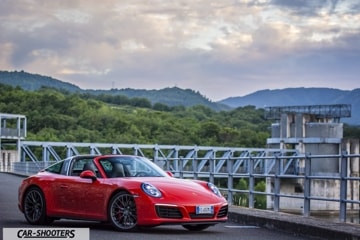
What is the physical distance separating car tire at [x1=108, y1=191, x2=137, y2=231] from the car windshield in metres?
0.58

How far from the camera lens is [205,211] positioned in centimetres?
1391

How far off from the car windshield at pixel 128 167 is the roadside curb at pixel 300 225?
92.6 inches

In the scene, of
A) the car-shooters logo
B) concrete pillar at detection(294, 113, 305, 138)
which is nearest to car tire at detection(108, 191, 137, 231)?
the car-shooters logo

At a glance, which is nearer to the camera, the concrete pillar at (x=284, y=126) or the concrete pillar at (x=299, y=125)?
the concrete pillar at (x=299, y=125)

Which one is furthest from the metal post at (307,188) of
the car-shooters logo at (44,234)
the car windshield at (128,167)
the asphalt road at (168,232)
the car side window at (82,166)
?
the car-shooters logo at (44,234)

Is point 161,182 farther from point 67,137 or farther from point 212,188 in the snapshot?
point 67,137

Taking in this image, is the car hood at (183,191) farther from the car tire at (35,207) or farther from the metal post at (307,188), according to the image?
the metal post at (307,188)

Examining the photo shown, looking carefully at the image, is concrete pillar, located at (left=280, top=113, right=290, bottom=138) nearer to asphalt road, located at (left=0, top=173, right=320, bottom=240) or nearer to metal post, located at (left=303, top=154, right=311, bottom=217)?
metal post, located at (left=303, top=154, right=311, bottom=217)

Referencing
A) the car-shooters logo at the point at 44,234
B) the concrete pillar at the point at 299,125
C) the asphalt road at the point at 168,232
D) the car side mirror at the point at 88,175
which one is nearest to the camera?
the car-shooters logo at the point at 44,234

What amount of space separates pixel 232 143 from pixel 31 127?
1682 inches

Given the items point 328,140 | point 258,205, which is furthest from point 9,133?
point 328,140

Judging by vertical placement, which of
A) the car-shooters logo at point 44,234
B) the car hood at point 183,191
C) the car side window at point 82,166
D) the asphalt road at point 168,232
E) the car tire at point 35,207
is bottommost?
the asphalt road at point 168,232

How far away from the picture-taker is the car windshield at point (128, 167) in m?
14.6

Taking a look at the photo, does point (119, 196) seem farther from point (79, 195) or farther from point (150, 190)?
point (79, 195)
